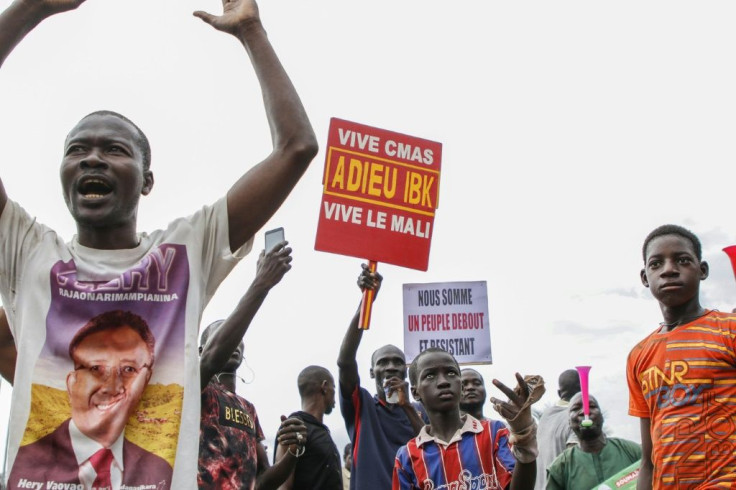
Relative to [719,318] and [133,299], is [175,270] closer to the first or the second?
[133,299]

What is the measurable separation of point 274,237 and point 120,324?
234cm

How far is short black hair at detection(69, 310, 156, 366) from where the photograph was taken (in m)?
2.04

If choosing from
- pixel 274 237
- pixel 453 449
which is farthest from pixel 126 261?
pixel 453 449

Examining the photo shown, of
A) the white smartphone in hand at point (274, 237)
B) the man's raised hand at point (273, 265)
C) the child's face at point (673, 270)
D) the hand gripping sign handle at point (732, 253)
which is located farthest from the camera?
the hand gripping sign handle at point (732, 253)

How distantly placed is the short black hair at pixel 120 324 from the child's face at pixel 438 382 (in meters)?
2.91

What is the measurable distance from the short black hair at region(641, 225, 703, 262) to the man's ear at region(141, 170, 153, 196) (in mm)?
2711

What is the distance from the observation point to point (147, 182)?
236 cm

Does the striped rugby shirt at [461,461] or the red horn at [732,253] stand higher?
the red horn at [732,253]

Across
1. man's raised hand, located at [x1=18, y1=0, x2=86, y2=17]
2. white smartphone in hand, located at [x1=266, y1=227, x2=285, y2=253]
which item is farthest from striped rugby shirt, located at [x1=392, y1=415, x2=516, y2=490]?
man's raised hand, located at [x1=18, y1=0, x2=86, y2=17]

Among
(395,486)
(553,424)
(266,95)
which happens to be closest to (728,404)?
(395,486)

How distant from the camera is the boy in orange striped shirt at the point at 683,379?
3518mm

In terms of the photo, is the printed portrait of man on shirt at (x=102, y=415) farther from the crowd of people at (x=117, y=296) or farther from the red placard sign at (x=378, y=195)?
the red placard sign at (x=378, y=195)

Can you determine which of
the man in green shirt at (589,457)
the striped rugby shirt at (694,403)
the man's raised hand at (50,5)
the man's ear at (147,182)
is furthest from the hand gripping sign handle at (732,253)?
the man's raised hand at (50,5)

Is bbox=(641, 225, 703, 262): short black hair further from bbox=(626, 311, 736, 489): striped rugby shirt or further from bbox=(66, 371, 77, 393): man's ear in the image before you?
bbox=(66, 371, 77, 393): man's ear
